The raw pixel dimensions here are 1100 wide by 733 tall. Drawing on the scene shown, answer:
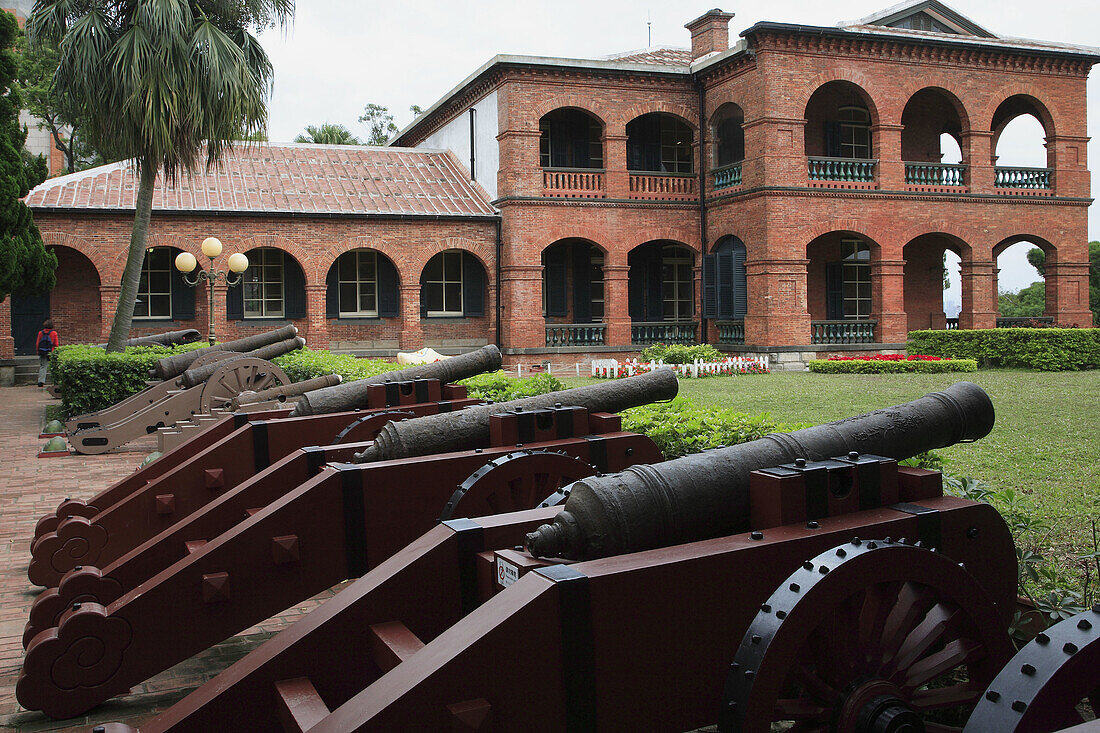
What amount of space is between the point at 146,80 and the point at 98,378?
4.51 metres

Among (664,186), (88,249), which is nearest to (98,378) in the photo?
(88,249)

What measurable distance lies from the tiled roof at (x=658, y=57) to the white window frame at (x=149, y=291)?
12.3 metres

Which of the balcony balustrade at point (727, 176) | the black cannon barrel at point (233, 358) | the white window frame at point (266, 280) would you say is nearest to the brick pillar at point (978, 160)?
the balcony balustrade at point (727, 176)

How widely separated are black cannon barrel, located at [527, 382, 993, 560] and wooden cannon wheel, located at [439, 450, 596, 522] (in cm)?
89

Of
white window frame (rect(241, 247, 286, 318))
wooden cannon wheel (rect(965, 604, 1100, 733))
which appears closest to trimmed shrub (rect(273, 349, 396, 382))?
wooden cannon wheel (rect(965, 604, 1100, 733))

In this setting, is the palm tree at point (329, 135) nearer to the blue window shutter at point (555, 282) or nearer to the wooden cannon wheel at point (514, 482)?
the blue window shutter at point (555, 282)

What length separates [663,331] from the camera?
985 inches

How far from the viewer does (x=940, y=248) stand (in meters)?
27.5

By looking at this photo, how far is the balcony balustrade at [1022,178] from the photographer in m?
25.1

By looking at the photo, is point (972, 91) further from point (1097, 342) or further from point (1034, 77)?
point (1097, 342)

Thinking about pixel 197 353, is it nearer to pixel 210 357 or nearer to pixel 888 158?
pixel 210 357

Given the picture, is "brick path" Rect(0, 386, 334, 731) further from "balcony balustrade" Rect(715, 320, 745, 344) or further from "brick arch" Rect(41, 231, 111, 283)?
"balcony balustrade" Rect(715, 320, 745, 344)

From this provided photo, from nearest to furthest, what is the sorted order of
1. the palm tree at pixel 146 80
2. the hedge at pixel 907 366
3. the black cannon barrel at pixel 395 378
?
the black cannon barrel at pixel 395 378
the palm tree at pixel 146 80
the hedge at pixel 907 366

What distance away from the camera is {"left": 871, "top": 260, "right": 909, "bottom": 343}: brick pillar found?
2348 centimetres
